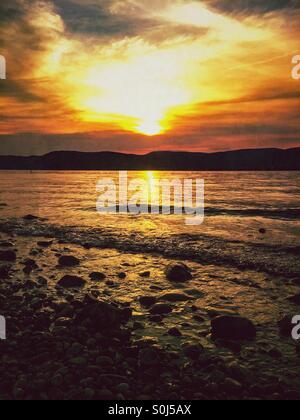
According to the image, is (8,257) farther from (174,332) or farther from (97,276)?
(174,332)

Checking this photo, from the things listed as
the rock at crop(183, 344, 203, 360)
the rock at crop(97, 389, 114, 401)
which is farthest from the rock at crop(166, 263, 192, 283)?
the rock at crop(97, 389, 114, 401)

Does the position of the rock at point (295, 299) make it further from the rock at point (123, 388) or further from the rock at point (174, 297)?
the rock at point (123, 388)

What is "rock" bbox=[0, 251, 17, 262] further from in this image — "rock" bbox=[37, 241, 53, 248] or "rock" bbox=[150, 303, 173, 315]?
"rock" bbox=[150, 303, 173, 315]

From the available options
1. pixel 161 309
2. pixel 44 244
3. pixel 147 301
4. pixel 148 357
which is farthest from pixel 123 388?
pixel 44 244

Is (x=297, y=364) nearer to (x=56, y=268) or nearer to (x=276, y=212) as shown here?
(x=56, y=268)

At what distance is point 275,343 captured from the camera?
231 inches

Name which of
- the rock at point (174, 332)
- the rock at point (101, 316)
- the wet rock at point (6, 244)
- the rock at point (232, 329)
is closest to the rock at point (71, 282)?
the rock at point (101, 316)

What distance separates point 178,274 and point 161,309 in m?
2.33

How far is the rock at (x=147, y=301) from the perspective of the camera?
7432mm

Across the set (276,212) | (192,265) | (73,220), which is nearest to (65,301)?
(192,265)

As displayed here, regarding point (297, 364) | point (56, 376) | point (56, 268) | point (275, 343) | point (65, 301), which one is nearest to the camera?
point (56, 376)

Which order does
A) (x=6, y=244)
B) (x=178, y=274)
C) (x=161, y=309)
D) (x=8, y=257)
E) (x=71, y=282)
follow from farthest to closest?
(x=6, y=244)
(x=8, y=257)
(x=178, y=274)
(x=71, y=282)
(x=161, y=309)

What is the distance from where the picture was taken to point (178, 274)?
932 centimetres
